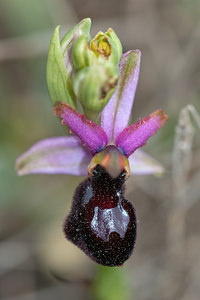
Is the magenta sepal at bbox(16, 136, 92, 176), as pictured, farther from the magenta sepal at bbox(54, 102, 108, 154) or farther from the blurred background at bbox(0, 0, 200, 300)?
the blurred background at bbox(0, 0, 200, 300)

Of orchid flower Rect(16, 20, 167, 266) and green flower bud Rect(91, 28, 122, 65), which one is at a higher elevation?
green flower bud Rect(91, 28, 122, 65)

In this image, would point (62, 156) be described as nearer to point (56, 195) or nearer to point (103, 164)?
point (103, 164)

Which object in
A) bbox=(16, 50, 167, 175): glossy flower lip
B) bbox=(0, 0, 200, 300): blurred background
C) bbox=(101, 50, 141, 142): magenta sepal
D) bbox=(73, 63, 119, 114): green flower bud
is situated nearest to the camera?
bbox=(73, 63, 119, 114): green flower bud

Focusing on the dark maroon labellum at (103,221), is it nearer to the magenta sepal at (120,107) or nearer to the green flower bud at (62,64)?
the magenta sepal at (120,107)

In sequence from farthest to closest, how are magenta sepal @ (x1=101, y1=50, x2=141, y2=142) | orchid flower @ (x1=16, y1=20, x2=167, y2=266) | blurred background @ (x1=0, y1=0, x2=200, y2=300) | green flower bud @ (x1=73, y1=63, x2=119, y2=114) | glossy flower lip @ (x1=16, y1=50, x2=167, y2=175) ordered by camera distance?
blurred background @ (x1=0, y1=0, x2=200, y2=300) → magenta sepal @ (x1=101, y1=50, x2=141, y2=142) → glossy flower lip @ (x1=16, y1=50, x2=167, y2=175) → orchid flower @ (x1=16, y1=20, x2=167, y2=266) → green flower bud @ (x1=73, y1=63, x2=119, y2=114)

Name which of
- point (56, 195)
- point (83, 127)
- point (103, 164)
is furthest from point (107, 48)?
point (56, 195)

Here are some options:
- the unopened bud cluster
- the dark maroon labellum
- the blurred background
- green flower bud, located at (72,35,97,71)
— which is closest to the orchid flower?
the dark maroon labellum

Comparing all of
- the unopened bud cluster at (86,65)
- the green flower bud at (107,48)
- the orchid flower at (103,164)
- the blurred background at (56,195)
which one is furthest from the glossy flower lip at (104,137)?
the blurred background at (56,195)
